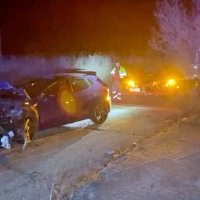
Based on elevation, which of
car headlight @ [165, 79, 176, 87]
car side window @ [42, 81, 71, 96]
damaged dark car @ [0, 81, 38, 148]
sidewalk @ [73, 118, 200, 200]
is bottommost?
car headlight @ [165, 79, 176, 87]

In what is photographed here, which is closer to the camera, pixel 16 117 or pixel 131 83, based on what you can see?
pixel 16 117

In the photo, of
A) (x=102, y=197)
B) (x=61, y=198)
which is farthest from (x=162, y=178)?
(x=61, y=198)

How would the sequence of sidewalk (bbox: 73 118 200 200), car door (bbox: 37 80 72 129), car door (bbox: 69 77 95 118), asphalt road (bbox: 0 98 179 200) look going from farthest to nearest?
Result: car door (bbox: 69 77 95 118)
car door (bbox: 37 80 72 129)
asphalt road (bbox: 0 98 179 200)
sidewalk (bbox: 73 118 200 200)

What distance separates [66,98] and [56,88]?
36 centimetres

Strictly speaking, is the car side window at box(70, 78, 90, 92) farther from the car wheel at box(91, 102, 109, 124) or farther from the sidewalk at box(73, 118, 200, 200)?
the sidewalk at box(73, 118, 200, 200)

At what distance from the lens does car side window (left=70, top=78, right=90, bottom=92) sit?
11.6 m

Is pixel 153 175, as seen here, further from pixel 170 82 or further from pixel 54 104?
pixel 170 82

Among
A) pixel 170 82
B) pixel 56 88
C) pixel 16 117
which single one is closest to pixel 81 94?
pixel 56 88

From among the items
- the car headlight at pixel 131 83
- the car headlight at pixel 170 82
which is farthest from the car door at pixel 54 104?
the car headlight at pixel 170 82

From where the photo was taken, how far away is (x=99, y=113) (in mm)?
12234

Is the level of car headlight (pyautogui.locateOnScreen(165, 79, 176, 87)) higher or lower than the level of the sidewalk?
lower

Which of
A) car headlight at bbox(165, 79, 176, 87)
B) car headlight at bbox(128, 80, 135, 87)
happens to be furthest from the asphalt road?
car headlight at bbox(165, 79, 176, 87)

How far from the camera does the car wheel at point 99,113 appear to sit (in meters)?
12.0

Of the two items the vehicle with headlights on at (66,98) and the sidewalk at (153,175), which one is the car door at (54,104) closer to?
the vehicle with headlights on at (66,98)
